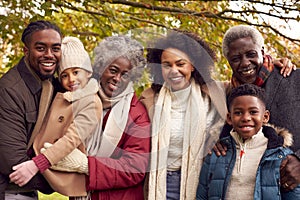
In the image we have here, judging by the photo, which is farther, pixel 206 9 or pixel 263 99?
pixel 206 9

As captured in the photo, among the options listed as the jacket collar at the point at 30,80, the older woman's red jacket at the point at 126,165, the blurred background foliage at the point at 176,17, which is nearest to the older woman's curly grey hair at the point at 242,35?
the older woman's red jacket at the point at 126,165

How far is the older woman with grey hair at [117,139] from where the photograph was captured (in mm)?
3053

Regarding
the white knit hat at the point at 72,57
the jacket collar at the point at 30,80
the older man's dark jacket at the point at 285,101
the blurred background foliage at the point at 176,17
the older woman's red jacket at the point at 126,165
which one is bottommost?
the older woman's red jacket at the point at 126,165

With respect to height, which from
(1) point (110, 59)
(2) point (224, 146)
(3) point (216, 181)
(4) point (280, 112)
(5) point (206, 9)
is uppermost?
(5) point (206, 9)

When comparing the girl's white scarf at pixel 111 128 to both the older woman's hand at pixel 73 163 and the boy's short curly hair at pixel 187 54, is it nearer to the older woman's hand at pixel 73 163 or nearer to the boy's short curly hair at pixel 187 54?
the older woman's hand at pixel 73 163

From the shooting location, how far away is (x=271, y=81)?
10.3ft

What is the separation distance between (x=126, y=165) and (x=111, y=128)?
0.77ft

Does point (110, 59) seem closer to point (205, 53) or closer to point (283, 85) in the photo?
point (205, 53)

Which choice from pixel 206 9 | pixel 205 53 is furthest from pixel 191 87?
pixel 206 9

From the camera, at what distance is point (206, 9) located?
20.8ft

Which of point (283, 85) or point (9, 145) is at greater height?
point (283, 85)

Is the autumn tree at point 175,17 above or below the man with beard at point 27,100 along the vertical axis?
above

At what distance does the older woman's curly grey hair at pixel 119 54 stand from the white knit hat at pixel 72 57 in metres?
0.06

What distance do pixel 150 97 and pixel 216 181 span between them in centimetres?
66
